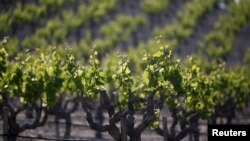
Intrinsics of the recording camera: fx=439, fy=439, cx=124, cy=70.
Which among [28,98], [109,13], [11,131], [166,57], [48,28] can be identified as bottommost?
[11,131]

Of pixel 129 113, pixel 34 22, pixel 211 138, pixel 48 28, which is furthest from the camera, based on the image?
pixel 34 22

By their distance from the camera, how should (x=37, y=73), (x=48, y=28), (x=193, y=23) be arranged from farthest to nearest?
(x=193, y=23) → (x=48, y=28) → (x=37, y=73)

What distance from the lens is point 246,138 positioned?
1334 cm

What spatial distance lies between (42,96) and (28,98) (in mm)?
521

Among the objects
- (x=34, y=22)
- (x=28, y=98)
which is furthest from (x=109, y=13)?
(x=28, y=98)

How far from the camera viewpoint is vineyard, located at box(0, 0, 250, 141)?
14125 millimetres

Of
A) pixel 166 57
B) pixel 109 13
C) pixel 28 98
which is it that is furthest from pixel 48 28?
pixel 166 57

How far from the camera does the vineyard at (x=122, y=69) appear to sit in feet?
46.3

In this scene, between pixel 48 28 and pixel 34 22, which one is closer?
pixel 48 28

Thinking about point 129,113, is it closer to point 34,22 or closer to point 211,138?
point 211,138

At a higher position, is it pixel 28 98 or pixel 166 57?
pixel 166 57

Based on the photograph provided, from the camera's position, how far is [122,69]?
14.2 m

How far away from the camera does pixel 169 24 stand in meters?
47.7

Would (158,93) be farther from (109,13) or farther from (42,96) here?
(109,13)
